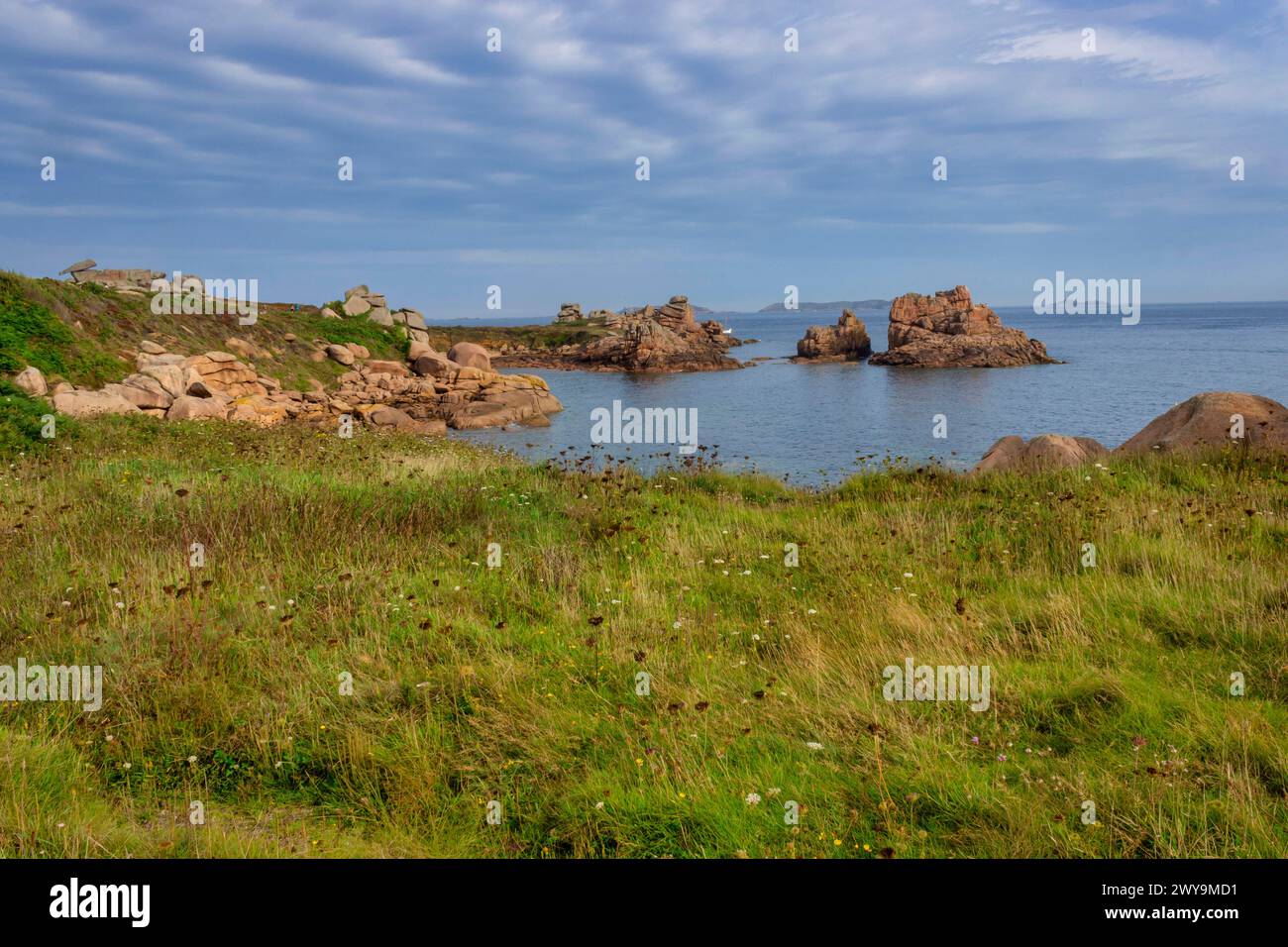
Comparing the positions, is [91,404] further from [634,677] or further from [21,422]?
[634,677]

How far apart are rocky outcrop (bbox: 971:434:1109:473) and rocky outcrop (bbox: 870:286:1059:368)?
7467cm

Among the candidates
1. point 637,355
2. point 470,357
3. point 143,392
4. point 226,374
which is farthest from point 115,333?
point 637,355

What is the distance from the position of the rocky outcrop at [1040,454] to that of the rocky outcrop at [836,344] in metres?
83.9

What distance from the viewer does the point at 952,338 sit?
91500 mm

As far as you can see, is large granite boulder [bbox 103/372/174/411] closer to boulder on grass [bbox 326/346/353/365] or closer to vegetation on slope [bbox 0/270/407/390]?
vegetation on slope [bbox 0/270/407/390]

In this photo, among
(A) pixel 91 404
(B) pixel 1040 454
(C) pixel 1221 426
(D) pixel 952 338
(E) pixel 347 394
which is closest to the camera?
(C) pixel 1221 426

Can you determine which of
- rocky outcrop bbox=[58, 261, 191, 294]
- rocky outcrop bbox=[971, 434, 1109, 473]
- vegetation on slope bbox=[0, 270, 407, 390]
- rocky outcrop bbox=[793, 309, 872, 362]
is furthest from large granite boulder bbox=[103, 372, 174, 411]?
rocky outcrop bbox=[793, 309, 872, 362]

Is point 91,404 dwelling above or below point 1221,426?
above

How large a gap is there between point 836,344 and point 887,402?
4963cm

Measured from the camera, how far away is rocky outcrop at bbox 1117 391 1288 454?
1391 cm

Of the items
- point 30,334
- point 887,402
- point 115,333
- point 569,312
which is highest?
point 569,312
